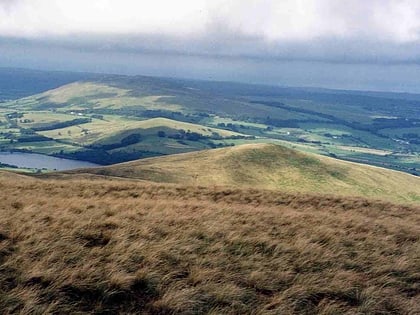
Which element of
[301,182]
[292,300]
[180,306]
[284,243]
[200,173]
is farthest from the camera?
[301,182]

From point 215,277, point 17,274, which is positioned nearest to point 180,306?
point 215,277

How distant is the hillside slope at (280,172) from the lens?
4096 inches

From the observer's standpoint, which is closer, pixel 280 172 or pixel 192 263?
pixel 192 263

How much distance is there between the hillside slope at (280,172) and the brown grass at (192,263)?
7467 cm

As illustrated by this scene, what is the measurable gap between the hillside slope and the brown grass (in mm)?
74674

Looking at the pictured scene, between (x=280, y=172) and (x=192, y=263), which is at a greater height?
(x=192, y=263)

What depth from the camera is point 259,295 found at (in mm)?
10641

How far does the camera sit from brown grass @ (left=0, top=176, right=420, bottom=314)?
9.55m

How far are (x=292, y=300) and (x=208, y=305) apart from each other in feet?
7.37

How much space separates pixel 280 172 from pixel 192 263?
363ft

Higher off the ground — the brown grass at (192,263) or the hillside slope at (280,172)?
the brown grass at (192,263)

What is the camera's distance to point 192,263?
38.6ft

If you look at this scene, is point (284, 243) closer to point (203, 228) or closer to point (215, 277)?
point (203, 228)

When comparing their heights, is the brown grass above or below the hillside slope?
above
